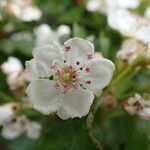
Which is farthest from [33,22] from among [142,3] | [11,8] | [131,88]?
[131,88]

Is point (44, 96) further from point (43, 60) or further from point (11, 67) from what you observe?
point (11, 67)

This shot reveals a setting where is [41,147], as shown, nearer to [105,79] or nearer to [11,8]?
[105,79]

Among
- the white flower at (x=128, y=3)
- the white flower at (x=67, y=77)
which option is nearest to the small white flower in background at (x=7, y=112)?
the white flower at (x=67, y=77)

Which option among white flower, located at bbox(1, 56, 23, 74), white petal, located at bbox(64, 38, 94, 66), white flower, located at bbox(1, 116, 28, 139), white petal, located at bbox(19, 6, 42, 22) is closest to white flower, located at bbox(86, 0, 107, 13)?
→ white petal, located at bbox(19, 6, 42, 22)

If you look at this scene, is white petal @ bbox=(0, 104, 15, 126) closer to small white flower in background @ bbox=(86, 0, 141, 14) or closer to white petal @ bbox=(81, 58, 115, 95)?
white petal @ bbox=(81, 58, 115, 95)

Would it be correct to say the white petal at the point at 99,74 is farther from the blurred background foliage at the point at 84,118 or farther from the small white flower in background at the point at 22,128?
the small white flower in background at the point at 22,128

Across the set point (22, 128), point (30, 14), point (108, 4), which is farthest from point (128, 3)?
point (22, 128)
